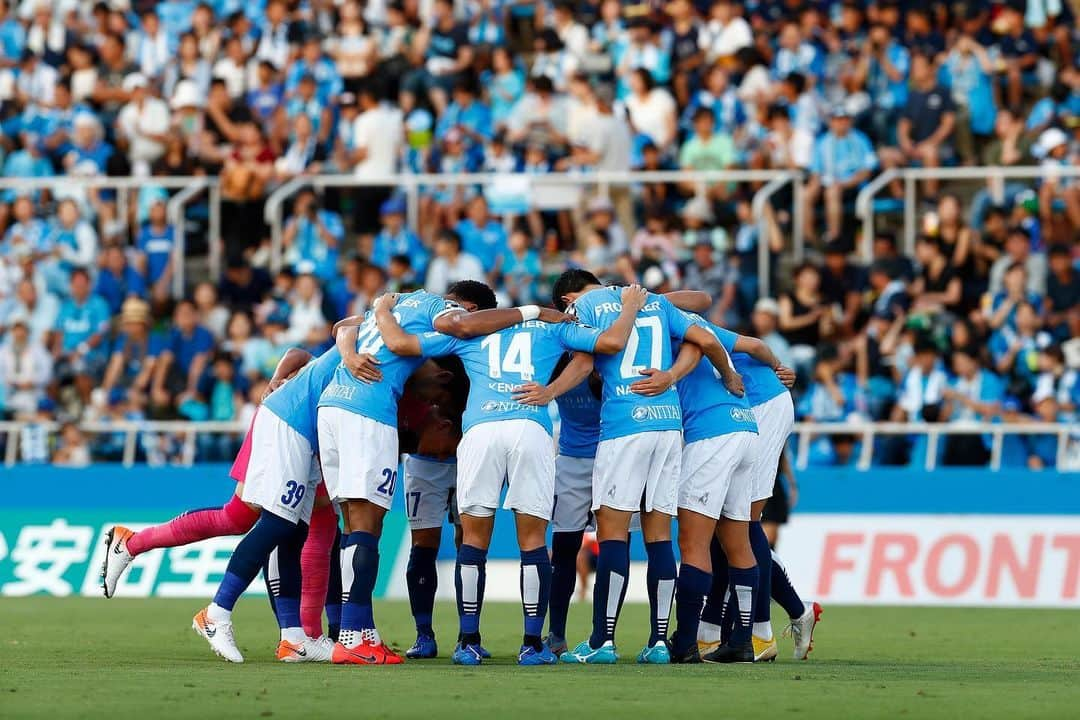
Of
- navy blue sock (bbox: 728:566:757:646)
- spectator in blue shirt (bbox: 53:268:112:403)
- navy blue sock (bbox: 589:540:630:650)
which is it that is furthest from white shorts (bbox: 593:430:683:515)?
spectator in blue shirt (bbox: 53:268:112:403)

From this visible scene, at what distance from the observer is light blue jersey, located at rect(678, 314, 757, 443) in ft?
40.5

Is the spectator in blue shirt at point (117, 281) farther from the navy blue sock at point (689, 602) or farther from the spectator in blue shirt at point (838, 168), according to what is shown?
the navy blue sock at point (689, 602)

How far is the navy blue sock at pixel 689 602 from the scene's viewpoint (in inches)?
471

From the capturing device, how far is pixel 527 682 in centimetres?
1005

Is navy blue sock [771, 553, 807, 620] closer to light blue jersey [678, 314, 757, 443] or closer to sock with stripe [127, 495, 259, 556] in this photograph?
light blue jersey [678, 314, 757, 443]

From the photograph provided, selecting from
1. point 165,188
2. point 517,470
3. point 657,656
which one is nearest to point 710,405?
point 517,470

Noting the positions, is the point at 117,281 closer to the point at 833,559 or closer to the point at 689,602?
the point at 833,559

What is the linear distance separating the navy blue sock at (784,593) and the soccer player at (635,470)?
1.22 m

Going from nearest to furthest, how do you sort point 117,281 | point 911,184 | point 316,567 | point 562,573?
1. point 562,573
2. point 316,567
3. point 911,184
4. point 117,281

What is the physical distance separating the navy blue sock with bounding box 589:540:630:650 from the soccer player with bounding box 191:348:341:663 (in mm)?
1693

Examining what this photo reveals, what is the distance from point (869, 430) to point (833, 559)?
146cm

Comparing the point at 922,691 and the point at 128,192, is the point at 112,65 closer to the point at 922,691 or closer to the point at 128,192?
the point at 128,192

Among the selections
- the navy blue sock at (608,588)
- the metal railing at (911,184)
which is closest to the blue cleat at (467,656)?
the navy blue sock at (608,588)

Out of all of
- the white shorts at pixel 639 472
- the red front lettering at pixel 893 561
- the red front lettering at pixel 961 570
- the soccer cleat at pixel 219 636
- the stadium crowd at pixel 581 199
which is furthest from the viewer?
the stadium crowd at pixel 581 199
